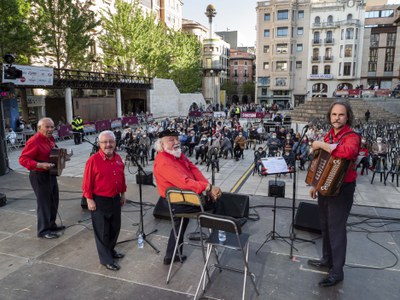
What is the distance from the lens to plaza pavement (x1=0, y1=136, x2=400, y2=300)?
3.83 m

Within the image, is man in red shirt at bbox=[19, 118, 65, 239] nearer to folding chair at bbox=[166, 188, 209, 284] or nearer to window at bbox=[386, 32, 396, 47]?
folding chair at bbox=[166, 188, 209, 284]

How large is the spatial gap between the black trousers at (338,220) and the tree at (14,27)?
63.1ft

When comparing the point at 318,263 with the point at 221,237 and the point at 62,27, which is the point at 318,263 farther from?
the point at 62,27

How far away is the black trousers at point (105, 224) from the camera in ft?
14.1

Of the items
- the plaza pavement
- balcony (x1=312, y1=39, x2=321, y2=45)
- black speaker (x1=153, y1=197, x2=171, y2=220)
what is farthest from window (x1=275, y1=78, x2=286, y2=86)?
→ black speaker (x1=153, y1=197, x2=171, y2=220)

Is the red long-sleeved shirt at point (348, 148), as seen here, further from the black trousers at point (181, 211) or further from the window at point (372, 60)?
the window at point (372, 60)

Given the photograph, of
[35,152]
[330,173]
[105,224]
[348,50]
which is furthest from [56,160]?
[348,50]

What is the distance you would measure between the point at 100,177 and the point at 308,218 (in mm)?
3710

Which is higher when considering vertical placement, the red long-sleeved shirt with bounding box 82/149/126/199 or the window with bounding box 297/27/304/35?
the window with bounding box 297/27/304/35

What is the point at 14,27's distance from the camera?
17891 millimetres

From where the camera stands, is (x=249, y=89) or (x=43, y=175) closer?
(x=43, y=175)

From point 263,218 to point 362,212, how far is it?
2169 mm

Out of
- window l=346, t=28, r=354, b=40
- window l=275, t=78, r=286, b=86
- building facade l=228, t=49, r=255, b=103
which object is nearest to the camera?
window l=346, t=28, r=354, b=40

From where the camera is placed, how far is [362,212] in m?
6.47
